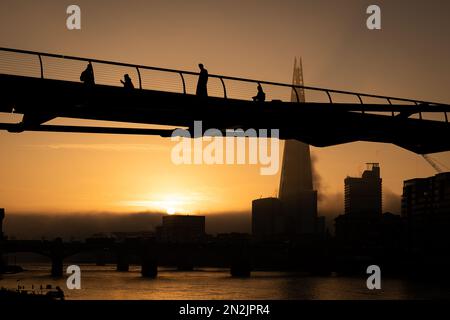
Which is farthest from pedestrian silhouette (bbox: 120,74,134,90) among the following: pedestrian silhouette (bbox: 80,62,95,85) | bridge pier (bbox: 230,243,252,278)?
bridge pier (bbox: 230,243,252,278)

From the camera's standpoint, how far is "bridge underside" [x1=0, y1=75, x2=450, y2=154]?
1226 centimetres

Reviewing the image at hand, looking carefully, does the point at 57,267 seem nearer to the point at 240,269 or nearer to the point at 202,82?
the point at 240,269

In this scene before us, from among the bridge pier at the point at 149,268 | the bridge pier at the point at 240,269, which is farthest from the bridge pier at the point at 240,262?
the bridge pier at the point at 149,268

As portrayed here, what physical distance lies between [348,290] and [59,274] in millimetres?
93074

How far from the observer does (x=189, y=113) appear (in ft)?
42.5

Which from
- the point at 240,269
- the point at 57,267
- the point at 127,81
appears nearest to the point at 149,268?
the point at 57,267

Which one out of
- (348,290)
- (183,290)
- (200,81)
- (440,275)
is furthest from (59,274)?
(200,81)

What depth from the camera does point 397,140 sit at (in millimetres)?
15016

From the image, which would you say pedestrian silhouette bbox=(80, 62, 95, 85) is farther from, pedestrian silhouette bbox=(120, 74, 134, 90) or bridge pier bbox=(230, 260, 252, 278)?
bridge pier bbox=(230, 260, 252, 278)

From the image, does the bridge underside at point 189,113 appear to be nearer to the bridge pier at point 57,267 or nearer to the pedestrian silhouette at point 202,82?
the pedestrian silhouette at point 202,82

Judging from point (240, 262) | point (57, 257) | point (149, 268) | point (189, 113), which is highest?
point (189, 113)

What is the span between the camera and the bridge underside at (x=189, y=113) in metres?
12.3
